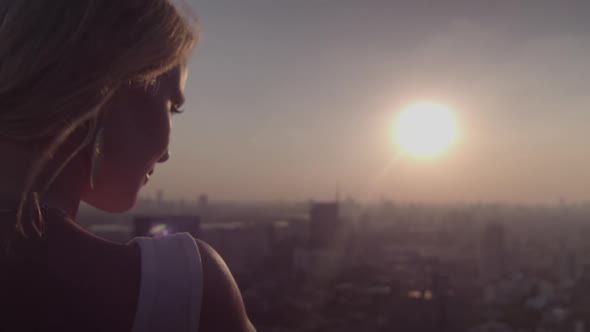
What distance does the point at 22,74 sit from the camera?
37cm

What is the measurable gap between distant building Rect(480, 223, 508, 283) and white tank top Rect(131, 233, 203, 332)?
20.2m

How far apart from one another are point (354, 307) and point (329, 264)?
6.37 meters

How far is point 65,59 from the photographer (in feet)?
1.23

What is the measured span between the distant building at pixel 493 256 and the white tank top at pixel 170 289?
2017 centimetres

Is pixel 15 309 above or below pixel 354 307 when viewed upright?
above

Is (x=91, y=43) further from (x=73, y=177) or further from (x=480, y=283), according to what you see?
(x=480, y=283)

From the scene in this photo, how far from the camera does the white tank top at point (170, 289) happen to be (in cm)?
34

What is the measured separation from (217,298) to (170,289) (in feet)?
0.12

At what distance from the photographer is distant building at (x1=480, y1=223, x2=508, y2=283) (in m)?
20.4

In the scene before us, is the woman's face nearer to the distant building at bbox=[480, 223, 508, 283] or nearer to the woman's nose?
the woman's nose

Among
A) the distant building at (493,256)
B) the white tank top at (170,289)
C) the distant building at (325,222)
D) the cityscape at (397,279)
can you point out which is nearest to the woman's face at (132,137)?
the white tank top at (170,289)

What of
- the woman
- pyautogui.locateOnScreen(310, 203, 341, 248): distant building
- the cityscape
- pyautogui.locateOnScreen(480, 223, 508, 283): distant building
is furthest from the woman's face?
pyautogui.locateOnScreen(310, 203, 341, 248): distant building

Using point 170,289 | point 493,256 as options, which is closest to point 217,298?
point 170,289

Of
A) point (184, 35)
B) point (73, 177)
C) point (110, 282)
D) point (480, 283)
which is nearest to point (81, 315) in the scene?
point (110, 282)
